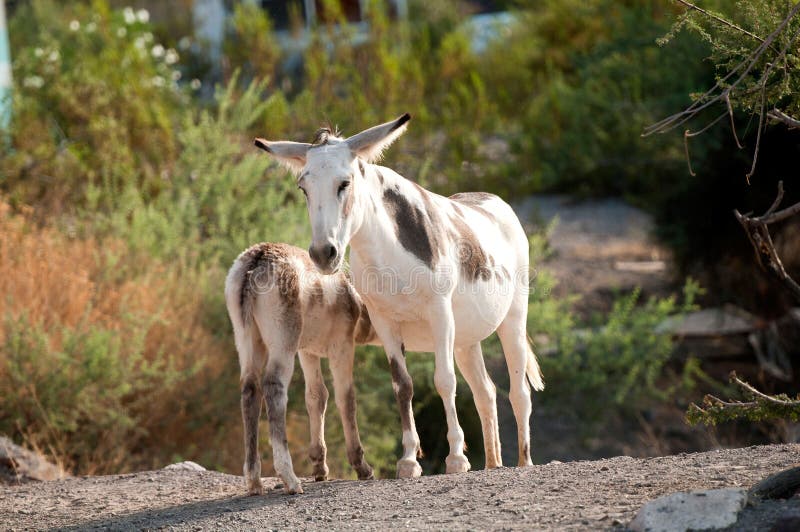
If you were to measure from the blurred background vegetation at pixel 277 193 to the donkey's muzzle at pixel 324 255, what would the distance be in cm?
187

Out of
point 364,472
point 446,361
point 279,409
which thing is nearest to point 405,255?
point 446,361

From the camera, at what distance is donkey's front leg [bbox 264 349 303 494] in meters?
5.99

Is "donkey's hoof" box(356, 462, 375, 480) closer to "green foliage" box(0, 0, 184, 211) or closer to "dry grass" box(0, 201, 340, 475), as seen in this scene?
"dry grass" box(0, 201, 340, 475)

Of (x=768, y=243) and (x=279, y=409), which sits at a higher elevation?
(x=768, y=243)

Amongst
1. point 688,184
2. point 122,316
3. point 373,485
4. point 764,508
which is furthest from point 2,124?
point 764,508

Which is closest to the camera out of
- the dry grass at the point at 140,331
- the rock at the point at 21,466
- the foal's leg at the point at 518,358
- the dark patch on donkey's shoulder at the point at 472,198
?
the foal's leg at the point at 518,358

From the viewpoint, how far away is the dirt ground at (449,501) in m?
4.99

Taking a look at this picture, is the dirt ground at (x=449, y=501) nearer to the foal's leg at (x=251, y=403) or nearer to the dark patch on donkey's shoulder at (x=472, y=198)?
the foal's leg at (x=251, y=403)

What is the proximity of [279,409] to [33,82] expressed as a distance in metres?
11.7

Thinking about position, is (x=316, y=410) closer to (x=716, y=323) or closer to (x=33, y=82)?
(x=716, y=323)

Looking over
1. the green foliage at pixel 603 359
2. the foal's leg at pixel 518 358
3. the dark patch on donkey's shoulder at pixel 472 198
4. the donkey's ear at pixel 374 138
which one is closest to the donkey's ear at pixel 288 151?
the donkey's ear at pixel 374 138

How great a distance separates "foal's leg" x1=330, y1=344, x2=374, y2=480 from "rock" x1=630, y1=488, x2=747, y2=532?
7.87ft

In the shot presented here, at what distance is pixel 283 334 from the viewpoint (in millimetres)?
6098

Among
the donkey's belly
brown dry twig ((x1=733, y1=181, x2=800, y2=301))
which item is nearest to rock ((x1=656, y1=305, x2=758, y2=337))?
the donkey's belly
